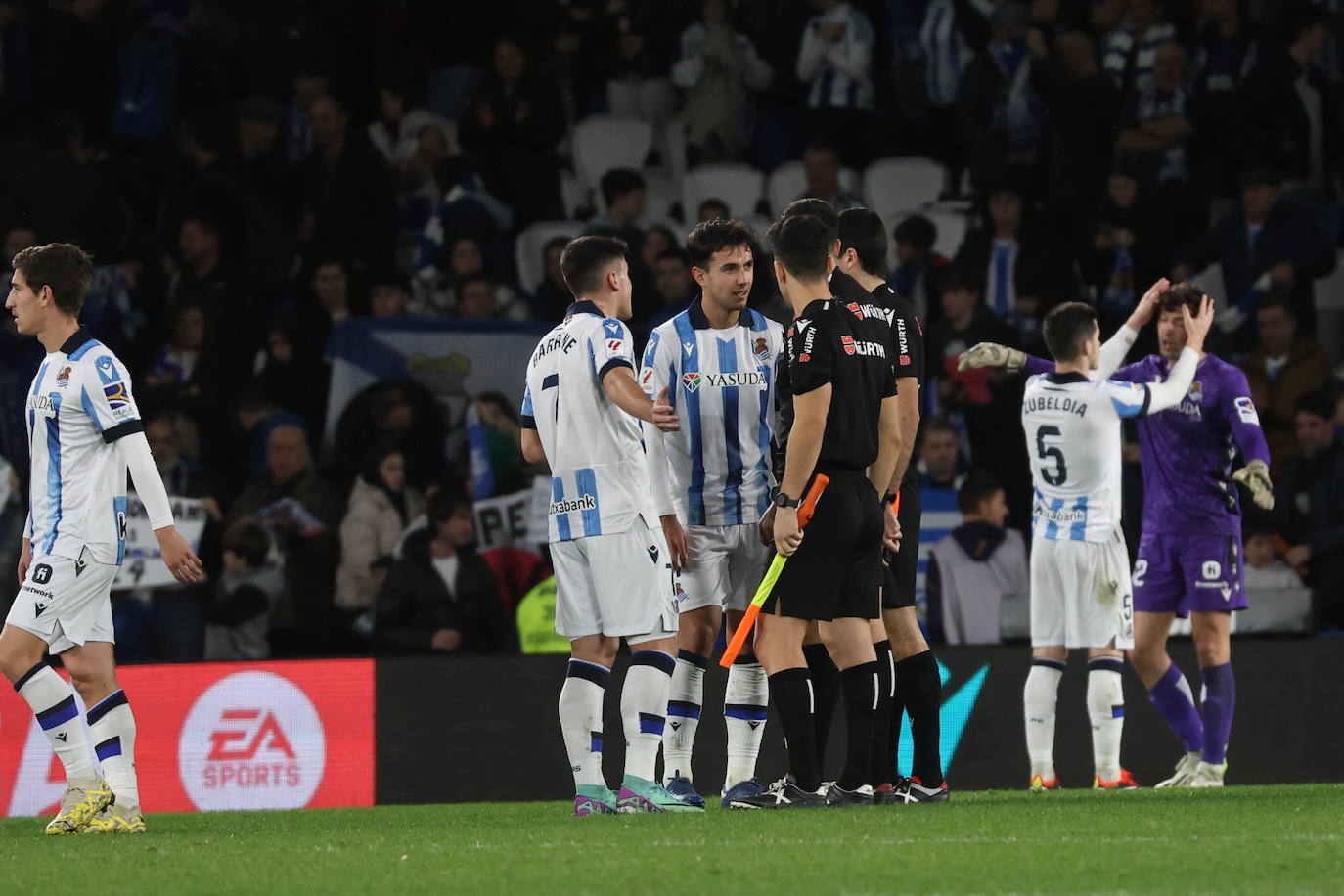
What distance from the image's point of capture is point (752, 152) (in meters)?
16.0

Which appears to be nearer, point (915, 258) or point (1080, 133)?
point (915, 258)

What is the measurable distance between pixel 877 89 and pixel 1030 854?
11207mm

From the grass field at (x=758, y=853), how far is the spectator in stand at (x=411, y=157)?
26.5ft

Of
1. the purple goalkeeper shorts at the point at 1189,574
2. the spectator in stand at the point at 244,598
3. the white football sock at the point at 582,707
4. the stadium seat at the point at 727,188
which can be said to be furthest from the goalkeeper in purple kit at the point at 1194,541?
the stadium seat at the point at 727,188

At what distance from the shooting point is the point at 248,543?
476 inches

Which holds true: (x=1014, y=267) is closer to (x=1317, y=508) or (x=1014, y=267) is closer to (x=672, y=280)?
(x=672, y=280)

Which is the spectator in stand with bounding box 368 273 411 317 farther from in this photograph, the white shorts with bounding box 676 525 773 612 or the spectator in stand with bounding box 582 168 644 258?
the white shorts with bounding box 676 525 773 612

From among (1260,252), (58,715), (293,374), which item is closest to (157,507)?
(58,715)

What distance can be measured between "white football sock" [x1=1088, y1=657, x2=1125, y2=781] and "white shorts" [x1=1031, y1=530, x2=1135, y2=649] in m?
0.13

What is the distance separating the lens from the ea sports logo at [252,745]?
9953 mm

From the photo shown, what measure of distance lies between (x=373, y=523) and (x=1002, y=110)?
6.32m

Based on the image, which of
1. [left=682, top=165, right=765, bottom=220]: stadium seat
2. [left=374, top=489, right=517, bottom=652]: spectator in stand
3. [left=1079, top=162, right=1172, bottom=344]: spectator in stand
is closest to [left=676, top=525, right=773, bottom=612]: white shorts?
[left=374, top=489, right=517, bottom=652]: spectator in stand

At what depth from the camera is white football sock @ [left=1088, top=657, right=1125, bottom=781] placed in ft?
31.0

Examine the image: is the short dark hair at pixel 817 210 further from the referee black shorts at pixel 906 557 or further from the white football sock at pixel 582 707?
the white football sock at pixel 582 707
